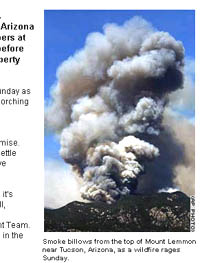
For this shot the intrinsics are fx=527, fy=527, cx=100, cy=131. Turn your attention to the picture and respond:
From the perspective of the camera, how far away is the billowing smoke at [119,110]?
5035 mm

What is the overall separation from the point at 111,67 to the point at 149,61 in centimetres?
37

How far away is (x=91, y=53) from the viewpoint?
508cm

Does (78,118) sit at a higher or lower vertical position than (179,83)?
lower

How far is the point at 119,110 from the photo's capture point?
5.13 metres

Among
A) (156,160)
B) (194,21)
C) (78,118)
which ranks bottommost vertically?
(156,160)

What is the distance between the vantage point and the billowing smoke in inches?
198

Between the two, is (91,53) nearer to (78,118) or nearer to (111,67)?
(111,67)

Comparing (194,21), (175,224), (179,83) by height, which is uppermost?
(194,21)

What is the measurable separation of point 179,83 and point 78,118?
1.03 metres
